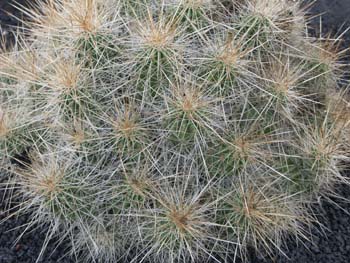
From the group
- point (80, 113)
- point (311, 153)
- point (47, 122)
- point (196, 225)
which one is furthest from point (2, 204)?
point (311, 153)

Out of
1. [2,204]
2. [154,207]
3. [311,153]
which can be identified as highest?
[311,153]

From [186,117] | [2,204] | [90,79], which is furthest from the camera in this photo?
[2,204]

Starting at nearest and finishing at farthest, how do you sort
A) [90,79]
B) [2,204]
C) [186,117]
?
[186,117] < [90,79] < [2,204]

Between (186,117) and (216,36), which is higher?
(216,36)

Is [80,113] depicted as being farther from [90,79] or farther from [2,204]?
[2,204]

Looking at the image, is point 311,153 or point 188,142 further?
point 311,153

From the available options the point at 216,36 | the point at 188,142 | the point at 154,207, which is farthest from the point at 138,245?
the point at 216,36
